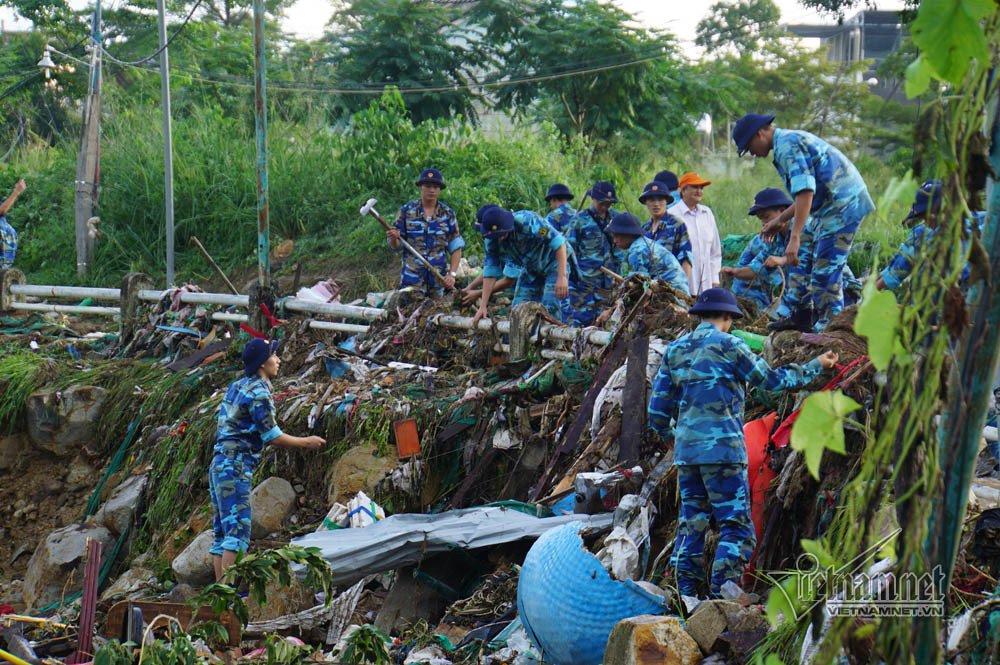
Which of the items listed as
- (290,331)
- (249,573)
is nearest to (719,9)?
(290,331)

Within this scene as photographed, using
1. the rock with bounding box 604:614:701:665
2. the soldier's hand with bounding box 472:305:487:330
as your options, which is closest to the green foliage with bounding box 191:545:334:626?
the rock with bounding box 604:614:701:665

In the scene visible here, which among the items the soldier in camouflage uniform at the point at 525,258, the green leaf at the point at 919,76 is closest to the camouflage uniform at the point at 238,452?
the soldier in camouflage uniform at the point at 525,258

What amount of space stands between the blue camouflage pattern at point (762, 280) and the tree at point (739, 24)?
16.4m

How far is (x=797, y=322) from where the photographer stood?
7207 mm

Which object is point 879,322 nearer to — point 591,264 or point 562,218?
point 591,264

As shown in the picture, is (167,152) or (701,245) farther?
(167,152)

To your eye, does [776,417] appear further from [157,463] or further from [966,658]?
[157,463]

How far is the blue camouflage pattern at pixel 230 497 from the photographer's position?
25.2 ft

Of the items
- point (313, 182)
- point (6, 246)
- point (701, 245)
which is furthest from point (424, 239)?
point (6, 246)

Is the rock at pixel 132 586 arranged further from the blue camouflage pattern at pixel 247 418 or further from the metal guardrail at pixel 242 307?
the metal guardrail at pixel 242 307

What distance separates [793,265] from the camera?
7.52 meters

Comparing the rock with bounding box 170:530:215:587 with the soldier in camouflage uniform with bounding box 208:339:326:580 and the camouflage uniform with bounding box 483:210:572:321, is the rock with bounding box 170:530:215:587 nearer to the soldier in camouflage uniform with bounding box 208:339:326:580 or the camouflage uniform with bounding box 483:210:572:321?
the soldier in camouflage uniform with bounding box 208:339:326:580

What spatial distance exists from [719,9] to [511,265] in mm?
20994

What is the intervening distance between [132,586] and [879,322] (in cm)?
826
